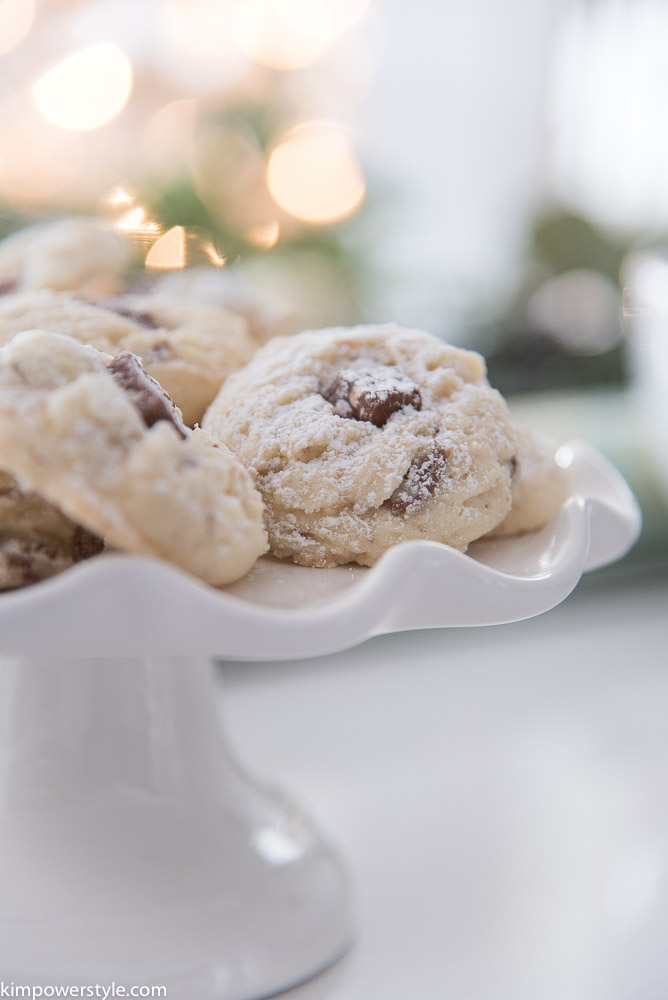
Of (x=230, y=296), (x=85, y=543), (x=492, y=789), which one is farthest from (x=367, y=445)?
(x=492, y=789)

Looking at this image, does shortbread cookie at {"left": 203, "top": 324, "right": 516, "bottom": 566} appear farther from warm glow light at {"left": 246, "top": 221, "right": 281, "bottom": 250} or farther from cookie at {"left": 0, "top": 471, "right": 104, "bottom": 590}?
warm glow light at {"left": 246, "top": 221, "right": 281, "bottom": 250}

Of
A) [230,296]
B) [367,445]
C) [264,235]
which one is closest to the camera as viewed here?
[367,445]

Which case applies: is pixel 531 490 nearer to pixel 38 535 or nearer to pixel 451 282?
pixel 38 535

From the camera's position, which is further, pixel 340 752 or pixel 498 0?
pixel 498 0

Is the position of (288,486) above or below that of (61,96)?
below

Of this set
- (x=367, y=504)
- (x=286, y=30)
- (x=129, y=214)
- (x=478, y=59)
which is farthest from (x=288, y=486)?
(x=478, y=59)

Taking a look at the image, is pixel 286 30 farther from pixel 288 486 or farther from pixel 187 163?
pixel 288 486
